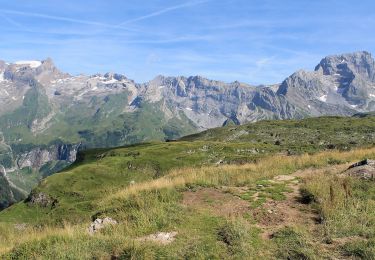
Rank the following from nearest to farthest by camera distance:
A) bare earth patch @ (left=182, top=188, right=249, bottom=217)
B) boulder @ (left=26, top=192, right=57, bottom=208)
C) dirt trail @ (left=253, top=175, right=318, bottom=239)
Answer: dirt trail @ (left=253, top=175, right=318, bottom=239) → bare earth patch @ (left=182, top=188, right=249, bottom=217) → boulder @ (left=26, top=192, right=57, bottom=208)

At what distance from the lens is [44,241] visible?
18.2m

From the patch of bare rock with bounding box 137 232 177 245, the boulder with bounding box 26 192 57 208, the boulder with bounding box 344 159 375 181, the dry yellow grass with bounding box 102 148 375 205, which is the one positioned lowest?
the boulder with bounding box 26 192 57 208

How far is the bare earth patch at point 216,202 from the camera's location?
2233 cm

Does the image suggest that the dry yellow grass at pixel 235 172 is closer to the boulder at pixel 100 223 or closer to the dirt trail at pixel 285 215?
the boulder at pixel 100 223

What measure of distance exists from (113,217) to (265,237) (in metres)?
7.91

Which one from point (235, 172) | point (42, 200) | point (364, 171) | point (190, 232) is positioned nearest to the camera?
point (190, 232)

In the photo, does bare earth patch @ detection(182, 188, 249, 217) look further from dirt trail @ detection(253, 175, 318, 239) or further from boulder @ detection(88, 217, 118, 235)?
boulder @ detection(88, 217, 118, 235)

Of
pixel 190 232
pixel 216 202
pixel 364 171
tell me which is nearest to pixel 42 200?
pixel 216 202

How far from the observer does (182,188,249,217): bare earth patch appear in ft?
73.3

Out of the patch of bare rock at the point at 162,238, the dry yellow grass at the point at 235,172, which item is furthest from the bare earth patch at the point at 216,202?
the patch of bare rock at the point at 162,238

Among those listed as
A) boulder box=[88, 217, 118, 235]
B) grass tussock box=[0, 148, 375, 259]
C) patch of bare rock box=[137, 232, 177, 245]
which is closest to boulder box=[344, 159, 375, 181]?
grass tussock box=[0, 148, 375, 259]

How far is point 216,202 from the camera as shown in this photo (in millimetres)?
23781

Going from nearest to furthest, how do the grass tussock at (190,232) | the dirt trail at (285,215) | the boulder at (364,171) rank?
1. the grass tussock at (190,232)
2. the dirt trail at (285,215)
3. the boulder at (364,171)

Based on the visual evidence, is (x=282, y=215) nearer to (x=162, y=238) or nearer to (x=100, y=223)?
(x=162, y=238)
